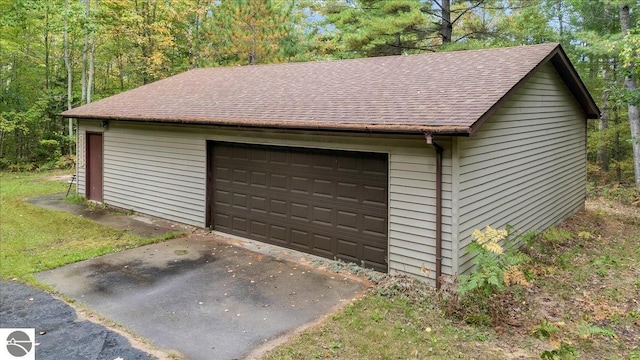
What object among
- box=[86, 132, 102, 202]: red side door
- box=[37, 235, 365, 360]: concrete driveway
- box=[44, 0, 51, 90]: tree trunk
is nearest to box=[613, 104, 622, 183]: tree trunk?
box=[37, 235, 365, 360]: concrete driveway

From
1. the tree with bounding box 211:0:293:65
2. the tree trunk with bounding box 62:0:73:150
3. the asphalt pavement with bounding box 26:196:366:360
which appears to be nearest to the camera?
the asphalt pavement with bounding box 26:196:366:360

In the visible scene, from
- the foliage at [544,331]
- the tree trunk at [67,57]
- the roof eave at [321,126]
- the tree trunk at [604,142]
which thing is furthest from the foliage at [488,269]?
the tree trunk at [67,57]

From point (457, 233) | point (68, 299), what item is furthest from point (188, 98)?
point (457, 233)

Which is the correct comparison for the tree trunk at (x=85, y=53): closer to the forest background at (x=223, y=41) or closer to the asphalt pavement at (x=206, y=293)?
the forest background at (x=223, y=41)

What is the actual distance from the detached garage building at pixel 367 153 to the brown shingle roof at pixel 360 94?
0.04 m

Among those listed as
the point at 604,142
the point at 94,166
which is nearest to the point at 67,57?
the point at 94,166

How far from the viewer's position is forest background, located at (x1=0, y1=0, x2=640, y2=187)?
55.2 ft

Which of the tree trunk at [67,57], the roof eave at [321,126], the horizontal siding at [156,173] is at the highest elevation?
the tree trunk at [67,57]

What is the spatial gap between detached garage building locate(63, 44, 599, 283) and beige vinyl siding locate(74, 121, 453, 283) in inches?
1.0

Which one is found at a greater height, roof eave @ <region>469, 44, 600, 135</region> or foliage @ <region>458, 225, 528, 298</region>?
roof eave @ <region>469, 44, 600, 135</region>

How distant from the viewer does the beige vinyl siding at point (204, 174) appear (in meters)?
6.41

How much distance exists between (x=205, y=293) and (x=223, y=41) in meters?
15.9

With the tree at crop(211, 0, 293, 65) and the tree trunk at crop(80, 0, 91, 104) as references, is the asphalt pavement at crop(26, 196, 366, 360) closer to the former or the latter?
the tree at crop(211, 0, 293, 65)

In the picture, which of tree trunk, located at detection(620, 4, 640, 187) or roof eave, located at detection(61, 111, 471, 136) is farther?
tree trunk, located at detection(620, 4, 640, 187)
